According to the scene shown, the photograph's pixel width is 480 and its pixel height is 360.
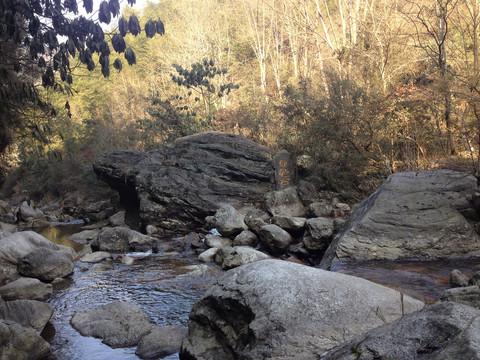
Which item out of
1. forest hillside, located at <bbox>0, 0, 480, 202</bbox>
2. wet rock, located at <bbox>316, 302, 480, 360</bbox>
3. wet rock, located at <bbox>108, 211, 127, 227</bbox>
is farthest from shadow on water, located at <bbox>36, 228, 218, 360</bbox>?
wet rock, located at <bbox>108, 211, 127, 227</bbox>

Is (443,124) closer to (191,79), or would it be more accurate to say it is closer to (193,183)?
(193,183)

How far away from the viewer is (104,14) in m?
3.76

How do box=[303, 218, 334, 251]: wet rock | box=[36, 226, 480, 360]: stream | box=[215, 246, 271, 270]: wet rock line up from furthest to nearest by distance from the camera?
box=[303, 218, 334, 251]: wet rock
box=[215, 246, 271, 270]: wet rock
box=[36, 226, 480, 360]: stream

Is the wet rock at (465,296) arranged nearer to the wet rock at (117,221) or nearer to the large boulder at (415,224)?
the large boulder at (415,224)

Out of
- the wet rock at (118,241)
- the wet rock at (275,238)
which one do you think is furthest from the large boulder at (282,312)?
the wet rock at (118,241)

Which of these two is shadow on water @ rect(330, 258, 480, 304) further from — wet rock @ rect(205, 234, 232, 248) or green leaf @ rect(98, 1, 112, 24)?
green leaf @ rect(98, 1, 112, 24)

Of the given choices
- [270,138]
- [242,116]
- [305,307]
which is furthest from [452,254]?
[242,116]

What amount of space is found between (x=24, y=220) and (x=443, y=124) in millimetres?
15684

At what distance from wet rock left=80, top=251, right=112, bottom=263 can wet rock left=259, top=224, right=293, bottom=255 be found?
3687 mm

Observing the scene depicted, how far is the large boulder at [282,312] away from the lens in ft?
10.1

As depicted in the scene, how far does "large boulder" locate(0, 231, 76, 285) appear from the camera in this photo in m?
7.32

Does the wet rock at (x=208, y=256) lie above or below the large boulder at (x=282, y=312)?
below

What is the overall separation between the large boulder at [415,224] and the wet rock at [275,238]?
68.9 inches

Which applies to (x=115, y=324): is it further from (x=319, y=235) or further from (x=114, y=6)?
(x=319, y=235)
